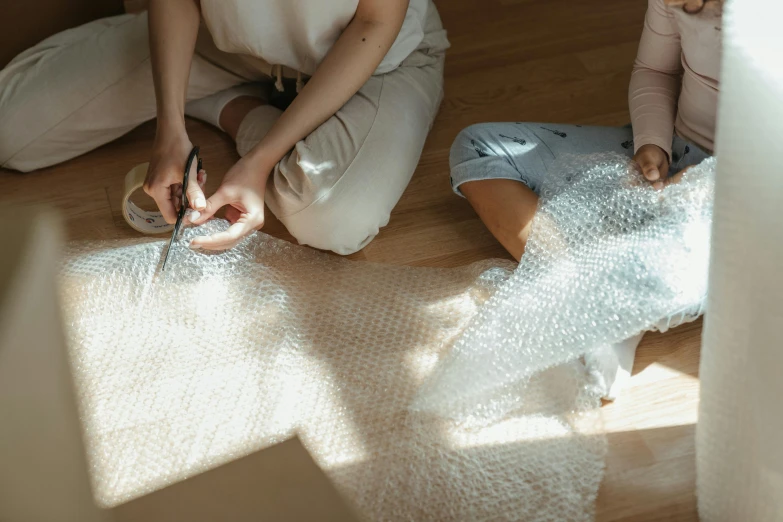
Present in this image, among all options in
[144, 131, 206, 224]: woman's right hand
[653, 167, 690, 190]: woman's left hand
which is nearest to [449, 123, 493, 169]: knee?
[653, 167, 690, 190]: woman's left hand

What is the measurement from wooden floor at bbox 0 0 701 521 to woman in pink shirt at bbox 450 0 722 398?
0.17 feet

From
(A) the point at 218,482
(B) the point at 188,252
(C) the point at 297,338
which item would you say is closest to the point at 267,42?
(B) the point at 188,252

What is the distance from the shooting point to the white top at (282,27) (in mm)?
1038

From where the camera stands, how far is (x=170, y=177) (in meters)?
0.99

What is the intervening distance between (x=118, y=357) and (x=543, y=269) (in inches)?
19.2

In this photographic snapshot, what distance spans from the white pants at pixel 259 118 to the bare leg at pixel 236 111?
35 mm

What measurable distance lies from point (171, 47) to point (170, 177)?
213 mm

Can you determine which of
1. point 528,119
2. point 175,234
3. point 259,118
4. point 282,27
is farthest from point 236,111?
point 528,119

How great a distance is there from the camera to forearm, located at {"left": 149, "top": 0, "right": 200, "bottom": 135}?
42.6 inches

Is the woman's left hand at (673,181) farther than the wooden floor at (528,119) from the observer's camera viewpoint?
Yes

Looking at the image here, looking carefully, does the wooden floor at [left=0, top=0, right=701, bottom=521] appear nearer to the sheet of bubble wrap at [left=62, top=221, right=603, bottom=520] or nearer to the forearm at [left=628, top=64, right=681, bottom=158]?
the sheet of bubble wrap at [left=62, top=221, right=603, bottom=520]

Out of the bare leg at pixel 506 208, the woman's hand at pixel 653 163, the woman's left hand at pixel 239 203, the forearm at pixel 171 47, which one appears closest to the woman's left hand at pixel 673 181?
the woman's hand at pixel 653 163

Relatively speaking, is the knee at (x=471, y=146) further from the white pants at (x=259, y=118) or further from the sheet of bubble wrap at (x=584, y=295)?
the sheet of bubble wrap at (x=584, y=295)

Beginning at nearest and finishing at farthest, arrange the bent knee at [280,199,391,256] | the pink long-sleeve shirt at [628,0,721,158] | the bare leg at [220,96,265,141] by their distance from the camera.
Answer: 1. the pink long-sleeve shirt at [628,0,721,158]
2. the bent knee at [280,199,391,256]
3. the bare leg at [220,96,265,141]
